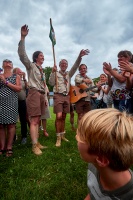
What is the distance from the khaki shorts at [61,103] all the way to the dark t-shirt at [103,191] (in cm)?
359

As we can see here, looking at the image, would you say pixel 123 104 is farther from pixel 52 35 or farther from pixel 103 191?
pixel 52 35

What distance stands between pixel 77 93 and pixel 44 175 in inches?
147

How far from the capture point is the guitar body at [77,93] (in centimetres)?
671

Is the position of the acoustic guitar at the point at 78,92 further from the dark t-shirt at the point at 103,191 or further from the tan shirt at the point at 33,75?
the dark t-shirt at the point at 103,191

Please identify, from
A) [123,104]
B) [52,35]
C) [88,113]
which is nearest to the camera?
[88,113]

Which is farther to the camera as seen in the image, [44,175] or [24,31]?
[24,31]

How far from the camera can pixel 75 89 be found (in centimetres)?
684

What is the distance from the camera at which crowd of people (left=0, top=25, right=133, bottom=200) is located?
4.66ft

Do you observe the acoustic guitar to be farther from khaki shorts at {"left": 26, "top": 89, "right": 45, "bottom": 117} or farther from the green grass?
the green grass

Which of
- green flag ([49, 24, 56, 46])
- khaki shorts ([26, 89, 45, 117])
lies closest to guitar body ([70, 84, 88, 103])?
green flag ([49, 24, 56, 46])

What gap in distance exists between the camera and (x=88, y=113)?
1536 millimetres

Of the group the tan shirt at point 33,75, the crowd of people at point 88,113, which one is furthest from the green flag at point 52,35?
the tan shirt at point 33,75

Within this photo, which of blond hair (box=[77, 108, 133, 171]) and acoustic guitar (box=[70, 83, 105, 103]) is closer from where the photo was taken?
blond hair (box=[77, 108, 133, 171])

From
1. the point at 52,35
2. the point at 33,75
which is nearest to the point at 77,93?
the point at 52,35
